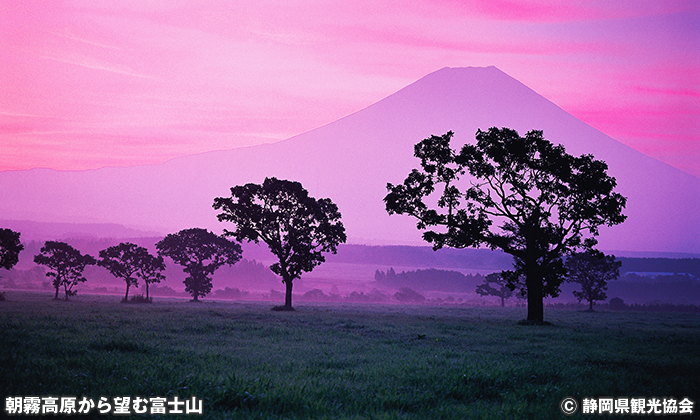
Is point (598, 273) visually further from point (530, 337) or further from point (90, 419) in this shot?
point (90, 419)

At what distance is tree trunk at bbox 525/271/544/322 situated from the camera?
38438 millimetres

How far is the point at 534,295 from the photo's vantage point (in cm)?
3903

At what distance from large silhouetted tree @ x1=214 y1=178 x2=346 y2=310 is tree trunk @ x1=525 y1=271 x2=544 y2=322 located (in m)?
21.6

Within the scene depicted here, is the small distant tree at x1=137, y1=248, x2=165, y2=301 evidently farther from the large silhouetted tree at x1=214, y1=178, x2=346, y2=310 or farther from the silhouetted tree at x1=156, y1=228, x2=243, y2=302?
the large silhouetted tree at x1=214, y1=178, x2=346, y2=310

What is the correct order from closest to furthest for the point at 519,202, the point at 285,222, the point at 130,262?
the point at 519,202, the point at 285,222, the point at 130,262

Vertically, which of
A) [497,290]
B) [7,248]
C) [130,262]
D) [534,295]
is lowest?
[497,290]

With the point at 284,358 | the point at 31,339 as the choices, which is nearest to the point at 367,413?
the point at 284,358

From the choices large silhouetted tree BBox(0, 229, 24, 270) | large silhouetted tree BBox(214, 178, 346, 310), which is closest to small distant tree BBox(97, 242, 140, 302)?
large silhouetted tree BBox(0, 229, 24, 270)

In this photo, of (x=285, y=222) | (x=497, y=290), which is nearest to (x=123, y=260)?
(x=285, y=222)

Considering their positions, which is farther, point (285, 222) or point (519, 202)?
point (285, 222)

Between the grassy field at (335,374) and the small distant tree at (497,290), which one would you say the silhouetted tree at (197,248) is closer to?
the grassy field at (335,374)

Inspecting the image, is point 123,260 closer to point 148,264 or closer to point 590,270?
point 148,264

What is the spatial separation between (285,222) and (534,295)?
88.2ft

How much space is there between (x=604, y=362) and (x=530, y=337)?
30.9ft
